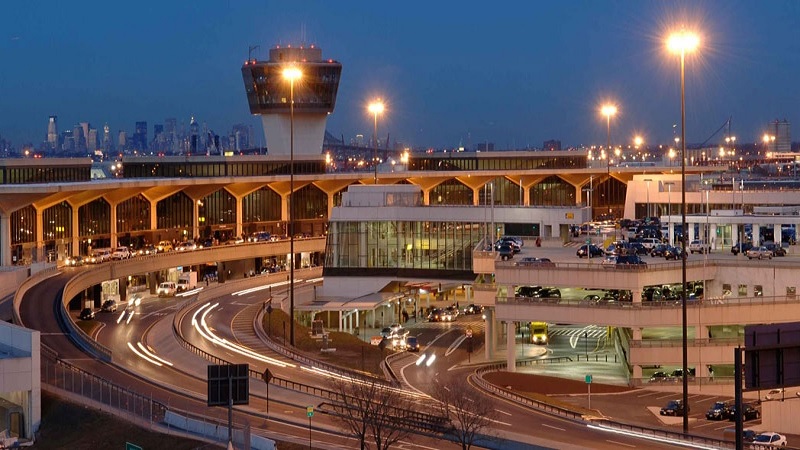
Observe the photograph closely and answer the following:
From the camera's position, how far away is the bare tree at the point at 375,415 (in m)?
38.6

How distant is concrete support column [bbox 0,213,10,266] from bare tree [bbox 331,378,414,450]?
152 feet

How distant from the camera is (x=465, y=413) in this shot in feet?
128

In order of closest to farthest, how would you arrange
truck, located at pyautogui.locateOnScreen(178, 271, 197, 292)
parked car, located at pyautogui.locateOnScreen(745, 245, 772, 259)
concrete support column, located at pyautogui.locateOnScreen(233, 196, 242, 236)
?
parked car, located at pyautogui.locateOnScreen(745, 245, 772, 259)
truck, located at pyautogui.locateOnScreen(178, 271, 197, 292)
concrete support column, located at pyautogui.locateOnScreen(233, 196, 242, 236)

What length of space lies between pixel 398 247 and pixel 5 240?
84.2 feet

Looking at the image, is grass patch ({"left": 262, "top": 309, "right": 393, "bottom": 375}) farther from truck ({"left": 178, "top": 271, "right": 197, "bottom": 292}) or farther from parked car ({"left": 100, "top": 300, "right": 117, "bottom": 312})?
truck ({"left": 178, "top": 271, "right": 197, "bottom": 292})

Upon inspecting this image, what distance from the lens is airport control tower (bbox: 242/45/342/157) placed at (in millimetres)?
130250

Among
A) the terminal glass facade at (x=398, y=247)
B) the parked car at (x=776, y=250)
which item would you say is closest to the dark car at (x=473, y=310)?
the terminal glass facade at (x=398, y=247)

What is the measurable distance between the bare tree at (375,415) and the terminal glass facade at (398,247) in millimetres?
42396

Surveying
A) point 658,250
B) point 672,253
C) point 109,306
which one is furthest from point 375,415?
point 109,306

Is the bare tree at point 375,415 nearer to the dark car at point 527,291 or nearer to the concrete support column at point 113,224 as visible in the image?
the dark car at point 527,291

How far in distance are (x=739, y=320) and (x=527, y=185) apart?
8920cm

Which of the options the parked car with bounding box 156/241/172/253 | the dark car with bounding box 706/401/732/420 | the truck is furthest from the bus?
→ the parked car with bounding box 156/241/172/253

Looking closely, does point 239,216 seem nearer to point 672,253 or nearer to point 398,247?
point 398,247

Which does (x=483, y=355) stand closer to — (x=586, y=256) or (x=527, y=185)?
(x=586, y=256)
